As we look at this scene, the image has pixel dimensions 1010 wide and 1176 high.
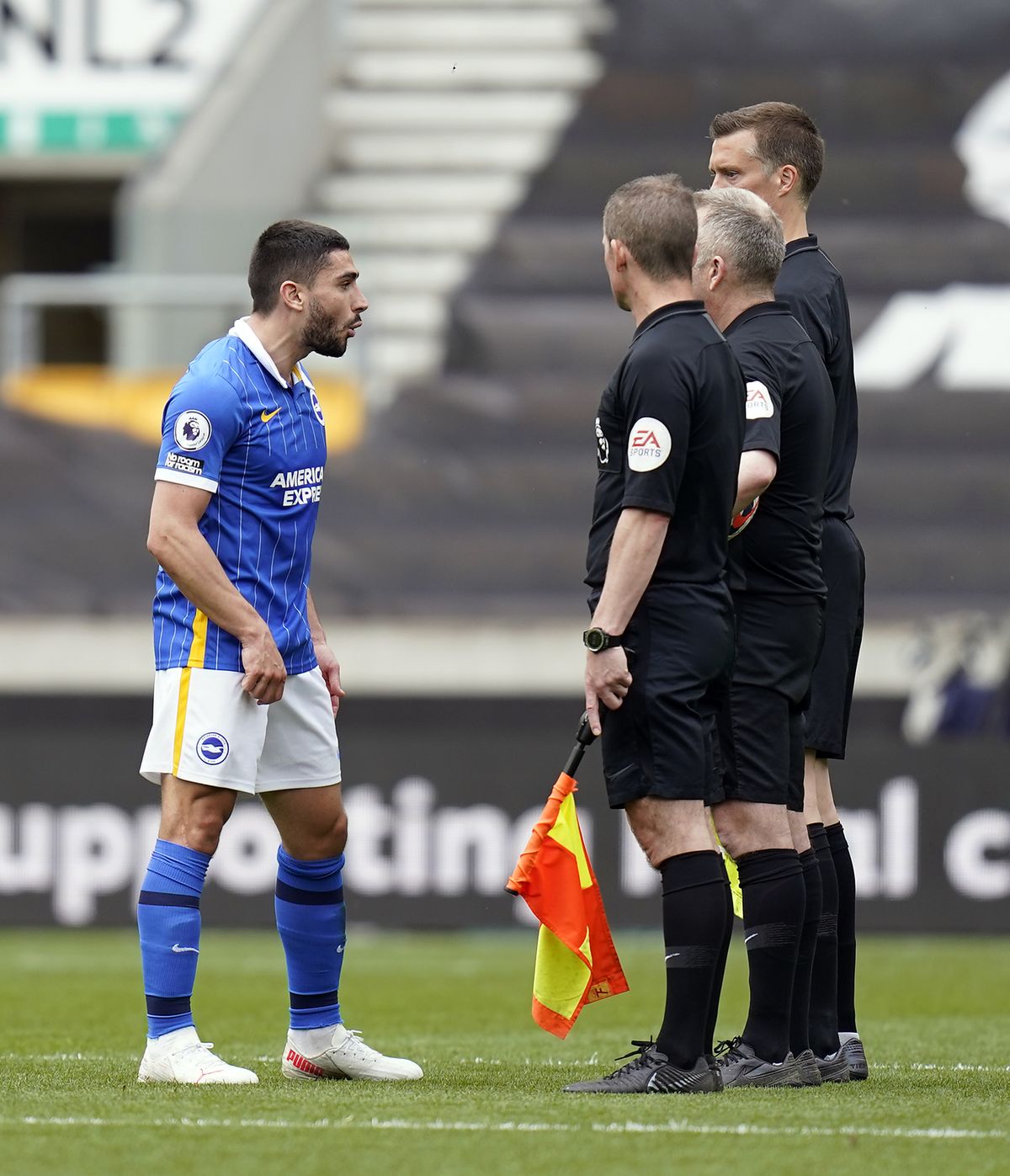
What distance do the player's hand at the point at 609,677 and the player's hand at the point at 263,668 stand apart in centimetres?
73

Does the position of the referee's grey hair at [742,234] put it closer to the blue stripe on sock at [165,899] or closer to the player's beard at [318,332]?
the player's beard at [318,332]

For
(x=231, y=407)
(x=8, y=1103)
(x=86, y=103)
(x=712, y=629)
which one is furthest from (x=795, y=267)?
(x=86, y=103)

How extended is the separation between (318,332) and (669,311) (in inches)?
33.5

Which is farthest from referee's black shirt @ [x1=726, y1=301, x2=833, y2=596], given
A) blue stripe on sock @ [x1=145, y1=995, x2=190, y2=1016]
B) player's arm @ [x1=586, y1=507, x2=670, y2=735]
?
blue stripe on sock @ [x1=145, y1=995, x2=190, y2=1016]

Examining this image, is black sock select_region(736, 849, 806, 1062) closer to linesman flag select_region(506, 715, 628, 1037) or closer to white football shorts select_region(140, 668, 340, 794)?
linesman flag select_region(506, 715, 628, 1037)

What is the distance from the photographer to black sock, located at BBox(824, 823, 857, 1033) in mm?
5566

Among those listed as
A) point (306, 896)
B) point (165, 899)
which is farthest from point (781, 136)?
point (165, 899)

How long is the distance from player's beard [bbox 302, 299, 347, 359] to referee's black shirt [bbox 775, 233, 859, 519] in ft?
3.58

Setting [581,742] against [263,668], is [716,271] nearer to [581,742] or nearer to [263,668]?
[581,742]

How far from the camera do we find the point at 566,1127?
14.3 ft

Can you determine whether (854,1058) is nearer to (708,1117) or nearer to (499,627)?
(708,1117)

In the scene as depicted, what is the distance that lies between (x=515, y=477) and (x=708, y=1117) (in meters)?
11.1

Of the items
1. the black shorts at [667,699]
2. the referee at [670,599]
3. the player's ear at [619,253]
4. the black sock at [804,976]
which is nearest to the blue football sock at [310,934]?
the referee at [670,599]

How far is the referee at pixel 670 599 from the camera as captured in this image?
4801mm
